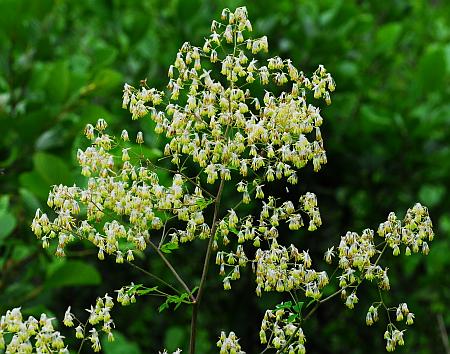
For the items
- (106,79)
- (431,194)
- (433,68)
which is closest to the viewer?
(106,79)

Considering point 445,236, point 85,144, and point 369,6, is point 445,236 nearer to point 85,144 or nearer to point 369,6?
point 369,6

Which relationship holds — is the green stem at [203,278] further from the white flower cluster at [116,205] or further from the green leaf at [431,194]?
the green leaf at [431,194]

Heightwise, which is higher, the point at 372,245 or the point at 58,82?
the point at 58,82

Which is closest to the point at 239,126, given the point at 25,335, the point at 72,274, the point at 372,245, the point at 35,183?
the point at 372,245

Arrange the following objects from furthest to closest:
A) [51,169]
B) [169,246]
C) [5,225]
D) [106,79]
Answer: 1. [106,79]
2. [51,169]
3. [5,225]
4. [169,246]

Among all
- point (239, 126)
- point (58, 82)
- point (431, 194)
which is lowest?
point (239, 126)

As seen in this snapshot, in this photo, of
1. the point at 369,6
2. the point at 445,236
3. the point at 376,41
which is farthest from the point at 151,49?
the point at 445,236

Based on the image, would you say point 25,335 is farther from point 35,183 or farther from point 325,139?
point 325,139

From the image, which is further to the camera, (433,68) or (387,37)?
(387,37)

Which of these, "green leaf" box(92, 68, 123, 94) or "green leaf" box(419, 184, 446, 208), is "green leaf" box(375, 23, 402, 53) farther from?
"green leaf" box(92, 68, 123, 94)

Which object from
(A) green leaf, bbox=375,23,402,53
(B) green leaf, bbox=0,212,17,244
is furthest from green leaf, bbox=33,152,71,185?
(A) green leaf, bbox=375,23,402,53
